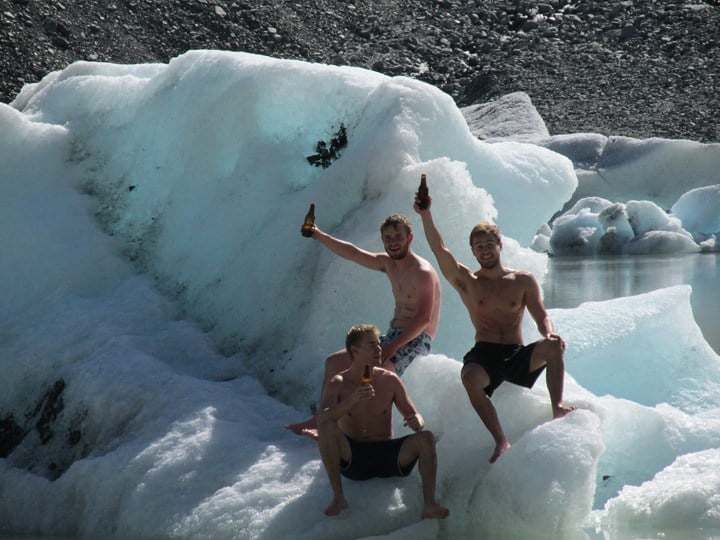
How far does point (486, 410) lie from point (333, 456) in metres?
0.66

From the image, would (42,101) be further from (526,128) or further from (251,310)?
Result: (526,128)

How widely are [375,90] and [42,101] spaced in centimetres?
283

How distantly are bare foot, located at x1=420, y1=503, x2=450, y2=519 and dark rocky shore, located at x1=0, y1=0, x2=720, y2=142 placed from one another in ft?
89.2

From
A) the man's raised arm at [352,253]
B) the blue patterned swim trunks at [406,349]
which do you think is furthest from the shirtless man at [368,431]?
the man's raised arm at [352,253]

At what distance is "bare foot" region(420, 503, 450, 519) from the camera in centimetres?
418

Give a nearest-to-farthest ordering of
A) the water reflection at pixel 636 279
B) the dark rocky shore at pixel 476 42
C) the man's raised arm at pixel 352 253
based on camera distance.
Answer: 1. the man's raised arm at pixel 352 253
2. the water reflection at pixel 636 279
3. the dark rocky shore at pixel 476 42

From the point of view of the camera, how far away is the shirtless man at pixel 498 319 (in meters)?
4.52

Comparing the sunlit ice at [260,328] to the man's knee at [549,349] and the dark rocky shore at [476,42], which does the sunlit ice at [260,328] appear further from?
the dark rocky shore at [476,42]

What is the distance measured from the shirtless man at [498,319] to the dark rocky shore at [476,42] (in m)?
26.6

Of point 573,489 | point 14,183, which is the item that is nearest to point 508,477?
point 573,489

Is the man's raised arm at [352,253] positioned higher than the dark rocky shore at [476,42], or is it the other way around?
the man's raised arm at [352,253]

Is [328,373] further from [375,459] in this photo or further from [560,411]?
[560,411]

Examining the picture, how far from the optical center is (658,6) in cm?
4175

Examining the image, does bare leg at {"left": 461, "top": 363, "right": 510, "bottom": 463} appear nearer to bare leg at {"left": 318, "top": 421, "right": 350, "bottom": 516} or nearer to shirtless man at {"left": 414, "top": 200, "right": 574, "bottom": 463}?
shirtless man at {"left": 414, "top": 200, "right": 574, "bottom": 463}
